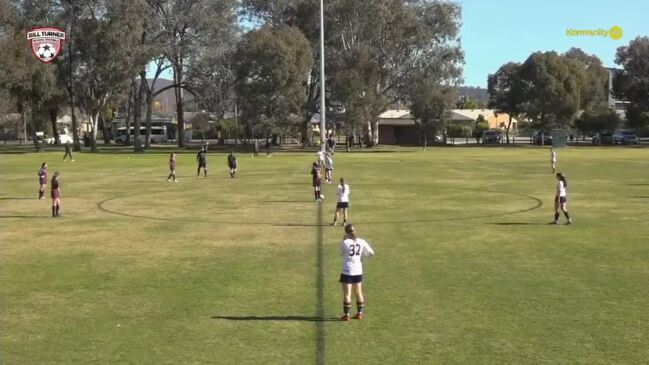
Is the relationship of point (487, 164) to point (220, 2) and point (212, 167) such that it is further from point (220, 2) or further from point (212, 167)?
point (220, 2)

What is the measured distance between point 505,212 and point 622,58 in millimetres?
92303

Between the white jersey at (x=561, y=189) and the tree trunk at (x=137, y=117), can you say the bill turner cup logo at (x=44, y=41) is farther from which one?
the white jersey at (x=561, y=189)

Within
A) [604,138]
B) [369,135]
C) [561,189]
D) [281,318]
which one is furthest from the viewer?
[604,138]

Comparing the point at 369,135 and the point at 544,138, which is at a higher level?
the point at 369,135

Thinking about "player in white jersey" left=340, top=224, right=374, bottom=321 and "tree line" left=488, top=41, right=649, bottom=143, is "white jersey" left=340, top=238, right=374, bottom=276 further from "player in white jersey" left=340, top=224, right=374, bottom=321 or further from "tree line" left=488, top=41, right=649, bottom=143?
"tree line" left=488, top=41, right=649, bottom=143

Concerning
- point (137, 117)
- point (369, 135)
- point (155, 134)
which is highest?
point (137, 117)

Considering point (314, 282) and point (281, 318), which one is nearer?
point (281, 318)

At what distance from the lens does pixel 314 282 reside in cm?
1479

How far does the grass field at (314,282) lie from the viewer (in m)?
10.5

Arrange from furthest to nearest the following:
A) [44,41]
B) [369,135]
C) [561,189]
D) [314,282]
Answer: [369,135] < [44,41] < [561,189] < [314,282]

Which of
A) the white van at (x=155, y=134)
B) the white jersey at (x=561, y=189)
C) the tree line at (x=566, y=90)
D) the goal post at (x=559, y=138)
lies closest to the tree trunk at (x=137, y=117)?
the white van at (x=155, y=134)

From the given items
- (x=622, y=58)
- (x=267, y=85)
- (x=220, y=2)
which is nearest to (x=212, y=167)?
(x=267, y=85)

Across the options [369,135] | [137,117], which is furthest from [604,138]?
[137,117]

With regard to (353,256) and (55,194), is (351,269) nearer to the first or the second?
(353,256)
